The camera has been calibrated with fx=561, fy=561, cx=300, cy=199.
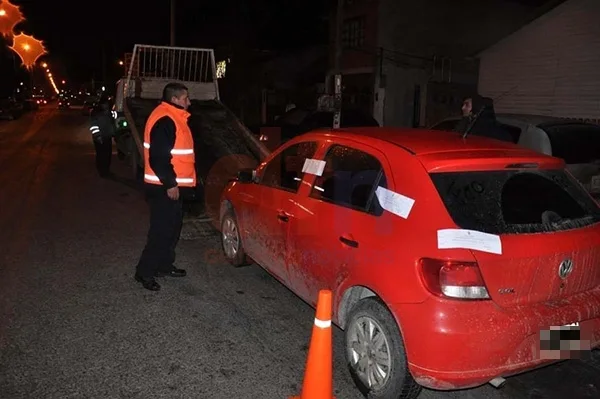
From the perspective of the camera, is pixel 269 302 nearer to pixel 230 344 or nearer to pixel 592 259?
pixel 230 344

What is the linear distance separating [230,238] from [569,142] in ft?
12.9

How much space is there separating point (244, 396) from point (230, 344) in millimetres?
756

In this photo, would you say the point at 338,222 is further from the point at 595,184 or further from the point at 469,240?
the point at 595,184

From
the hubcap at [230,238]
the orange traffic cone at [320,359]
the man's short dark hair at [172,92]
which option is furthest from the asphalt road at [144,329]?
the man's short dark hair at [172,92]

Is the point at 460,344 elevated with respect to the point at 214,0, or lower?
lower

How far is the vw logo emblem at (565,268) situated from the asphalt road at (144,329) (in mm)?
931

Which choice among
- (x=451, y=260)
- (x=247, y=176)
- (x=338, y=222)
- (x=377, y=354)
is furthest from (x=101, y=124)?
(x=451, y=260)

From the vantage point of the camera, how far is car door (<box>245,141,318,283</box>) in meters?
4.58

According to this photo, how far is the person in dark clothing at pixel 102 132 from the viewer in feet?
39.3

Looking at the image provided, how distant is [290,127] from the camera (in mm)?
14914

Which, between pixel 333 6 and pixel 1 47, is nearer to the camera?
pixel 333 6

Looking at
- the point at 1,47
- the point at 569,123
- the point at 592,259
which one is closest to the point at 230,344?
the point at 592,259

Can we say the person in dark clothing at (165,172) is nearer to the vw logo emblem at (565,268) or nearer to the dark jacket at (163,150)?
the dark jacket at (163,150)

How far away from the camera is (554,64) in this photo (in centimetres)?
1431
